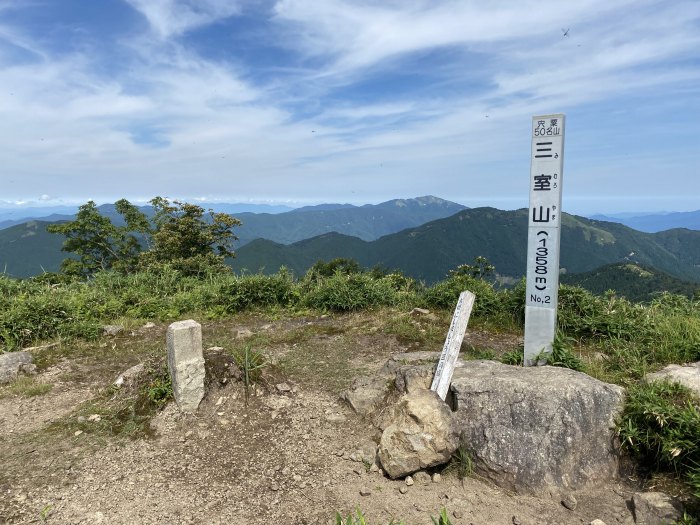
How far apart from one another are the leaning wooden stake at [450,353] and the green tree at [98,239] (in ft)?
104

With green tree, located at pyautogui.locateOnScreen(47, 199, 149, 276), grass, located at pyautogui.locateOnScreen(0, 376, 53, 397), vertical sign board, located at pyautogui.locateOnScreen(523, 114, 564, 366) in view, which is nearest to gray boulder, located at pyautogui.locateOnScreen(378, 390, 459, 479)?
vertical sign board, located at pyautogui.locateOnScreen(523, 114, 564, 366)

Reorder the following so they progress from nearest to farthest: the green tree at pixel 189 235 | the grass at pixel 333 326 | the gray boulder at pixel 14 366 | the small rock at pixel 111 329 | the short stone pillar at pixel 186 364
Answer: the grass at pixel 333 326, the short stone pillar at pixel 186 364, the gray boulder at pixel 14 366, the small rock at pixel 111 329, the green tree at pixel 189 235

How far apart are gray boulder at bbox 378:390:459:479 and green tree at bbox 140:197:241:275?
25.0 m

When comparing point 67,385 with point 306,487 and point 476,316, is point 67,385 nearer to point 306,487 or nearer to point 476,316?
point 306,487

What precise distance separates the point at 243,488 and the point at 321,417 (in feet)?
4.46

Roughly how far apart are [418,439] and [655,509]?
201cm

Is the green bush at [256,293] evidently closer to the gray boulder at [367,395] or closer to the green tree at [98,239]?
the gray boulder at [367,395]

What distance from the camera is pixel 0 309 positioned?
8.23 meters

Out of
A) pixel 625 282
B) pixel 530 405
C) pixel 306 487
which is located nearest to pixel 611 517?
pixel 530 405

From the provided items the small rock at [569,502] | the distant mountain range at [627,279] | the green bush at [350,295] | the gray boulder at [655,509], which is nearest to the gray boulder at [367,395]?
the small rock at [569,502]

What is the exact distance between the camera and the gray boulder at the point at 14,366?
6.40 m

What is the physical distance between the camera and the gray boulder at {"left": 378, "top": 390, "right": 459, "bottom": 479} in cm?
413

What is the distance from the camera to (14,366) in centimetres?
659

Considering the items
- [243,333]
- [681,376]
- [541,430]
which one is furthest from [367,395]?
[243,333]
